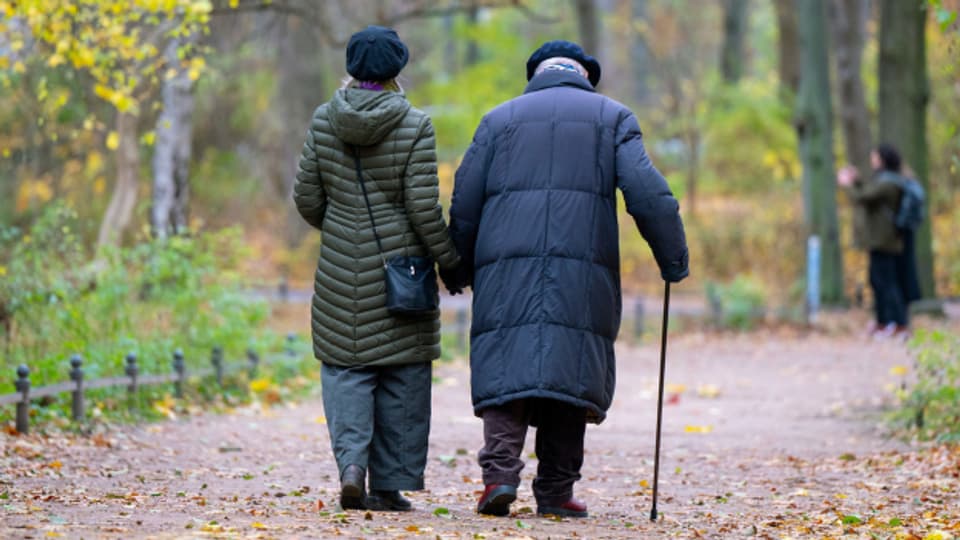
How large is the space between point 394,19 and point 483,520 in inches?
585

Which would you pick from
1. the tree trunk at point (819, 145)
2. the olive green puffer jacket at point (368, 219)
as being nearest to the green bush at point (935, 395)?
the olive green puffer jacket at point (368, 219)

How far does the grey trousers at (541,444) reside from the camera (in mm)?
6469

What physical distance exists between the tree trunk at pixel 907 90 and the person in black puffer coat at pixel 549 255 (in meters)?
15.0

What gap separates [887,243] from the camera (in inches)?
682

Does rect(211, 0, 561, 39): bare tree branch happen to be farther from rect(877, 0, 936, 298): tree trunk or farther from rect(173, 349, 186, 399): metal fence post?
rect(173, 349, 186, 399): metal fence post

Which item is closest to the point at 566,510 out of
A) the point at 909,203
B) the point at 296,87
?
the point at 909,203

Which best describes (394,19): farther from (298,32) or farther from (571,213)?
(571,213)

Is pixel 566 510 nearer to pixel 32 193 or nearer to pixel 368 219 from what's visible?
pixel 368 219

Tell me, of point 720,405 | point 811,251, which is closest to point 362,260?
point 720,405

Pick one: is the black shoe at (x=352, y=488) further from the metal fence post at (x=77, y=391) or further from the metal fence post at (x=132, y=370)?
the metal fence post at (x=132, y=370)

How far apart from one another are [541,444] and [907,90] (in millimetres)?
15426

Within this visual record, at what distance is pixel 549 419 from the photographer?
6660 mm

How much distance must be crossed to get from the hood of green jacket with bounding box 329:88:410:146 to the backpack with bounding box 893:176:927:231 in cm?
1156

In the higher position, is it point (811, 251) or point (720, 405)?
point (811, 251)
